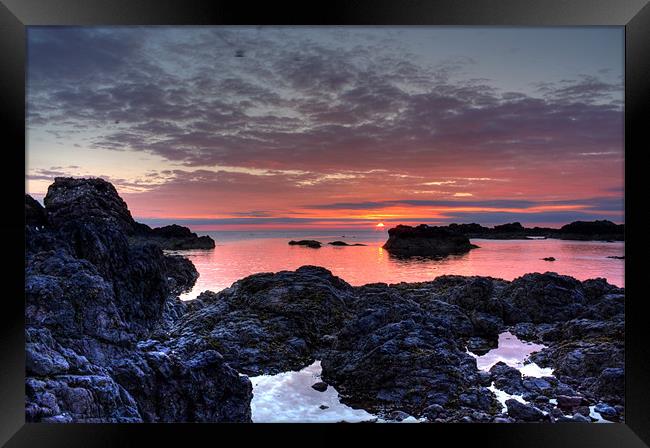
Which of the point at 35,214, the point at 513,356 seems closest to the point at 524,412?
the point at 513,356

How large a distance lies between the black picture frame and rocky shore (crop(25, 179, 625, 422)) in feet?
1.90

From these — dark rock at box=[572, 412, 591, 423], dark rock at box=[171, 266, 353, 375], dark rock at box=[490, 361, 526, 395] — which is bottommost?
dark rock at box=[572, 412, 591, 423]

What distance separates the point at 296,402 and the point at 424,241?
26.1 meters

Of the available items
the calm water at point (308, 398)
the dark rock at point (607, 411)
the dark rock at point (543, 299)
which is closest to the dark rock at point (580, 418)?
the calm water at point (308, 398)

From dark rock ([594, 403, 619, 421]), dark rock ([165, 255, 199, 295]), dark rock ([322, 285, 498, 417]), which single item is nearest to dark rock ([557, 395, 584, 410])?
dark rock ([594, 403, 619, 421])

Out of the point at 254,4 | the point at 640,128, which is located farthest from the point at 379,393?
the point at 254,4

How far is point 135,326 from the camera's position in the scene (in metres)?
10.5

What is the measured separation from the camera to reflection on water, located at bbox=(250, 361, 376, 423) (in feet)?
23.5

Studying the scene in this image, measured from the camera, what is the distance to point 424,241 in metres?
32.2

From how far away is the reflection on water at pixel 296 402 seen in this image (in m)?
7.17

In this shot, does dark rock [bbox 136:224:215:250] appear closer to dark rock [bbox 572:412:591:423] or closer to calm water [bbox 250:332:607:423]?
calm water [bbox 250:332:607:423]

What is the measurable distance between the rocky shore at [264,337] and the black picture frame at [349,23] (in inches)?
22.8

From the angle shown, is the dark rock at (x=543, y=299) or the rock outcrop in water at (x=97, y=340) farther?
the dark rock at (x=543, y=299)

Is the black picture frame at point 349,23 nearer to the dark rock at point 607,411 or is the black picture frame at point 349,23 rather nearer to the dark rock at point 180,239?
the dark rock at point 607,411
